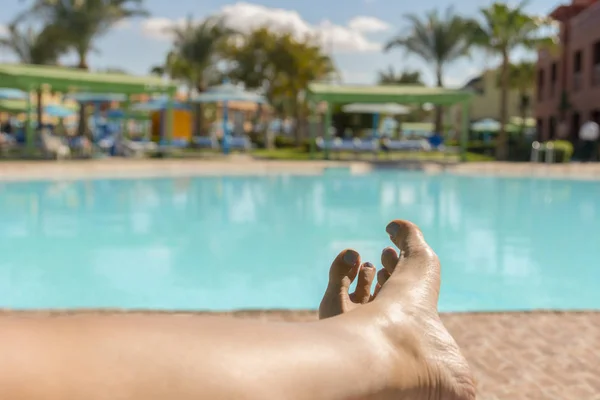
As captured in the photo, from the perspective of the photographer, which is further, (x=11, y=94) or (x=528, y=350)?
(x=11, y=94)

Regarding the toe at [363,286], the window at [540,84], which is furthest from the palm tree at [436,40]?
the toe at [363,286]

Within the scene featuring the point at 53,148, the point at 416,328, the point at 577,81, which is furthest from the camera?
the point at 577,81

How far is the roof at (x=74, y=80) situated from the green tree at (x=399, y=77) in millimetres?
31694

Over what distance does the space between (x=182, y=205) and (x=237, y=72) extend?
2391cm

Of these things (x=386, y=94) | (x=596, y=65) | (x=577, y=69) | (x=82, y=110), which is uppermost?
(x=577, y=69)

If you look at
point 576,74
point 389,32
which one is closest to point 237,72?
point 389,32

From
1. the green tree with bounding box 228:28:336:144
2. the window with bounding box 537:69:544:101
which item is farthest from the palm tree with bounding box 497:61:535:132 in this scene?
the green tree with bounding box 228:28:336:144

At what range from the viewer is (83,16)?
27703 mm

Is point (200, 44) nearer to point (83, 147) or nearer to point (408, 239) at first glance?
point (83, 147)

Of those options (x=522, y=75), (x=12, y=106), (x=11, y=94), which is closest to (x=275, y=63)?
(x=12, y=106)

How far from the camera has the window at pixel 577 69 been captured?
2658 cm

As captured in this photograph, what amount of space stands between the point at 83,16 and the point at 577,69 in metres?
21.3

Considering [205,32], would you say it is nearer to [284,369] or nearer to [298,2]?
[298,2]

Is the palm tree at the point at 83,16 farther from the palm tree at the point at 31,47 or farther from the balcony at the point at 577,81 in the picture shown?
the balcony at the point at 577,81
